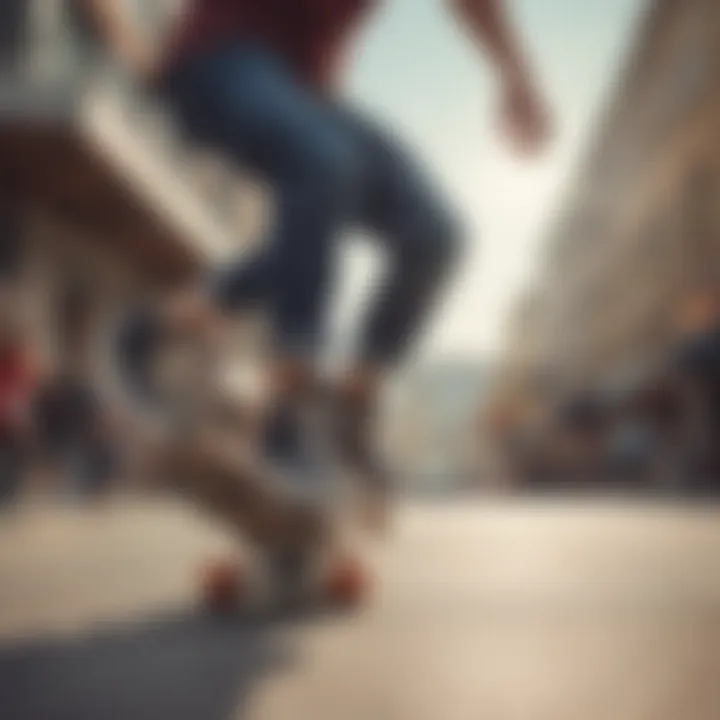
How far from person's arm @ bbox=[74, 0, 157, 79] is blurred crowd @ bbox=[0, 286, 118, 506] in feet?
0.90

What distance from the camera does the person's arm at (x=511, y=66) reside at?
0.86 metres

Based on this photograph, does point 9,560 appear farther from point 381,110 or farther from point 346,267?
point 381,110

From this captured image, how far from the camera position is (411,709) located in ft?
1.91

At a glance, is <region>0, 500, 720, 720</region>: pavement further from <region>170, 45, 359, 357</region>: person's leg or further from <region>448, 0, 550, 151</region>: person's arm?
<region>448, 0, 550, 151</region>: person's arm

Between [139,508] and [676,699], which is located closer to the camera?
[676,699]

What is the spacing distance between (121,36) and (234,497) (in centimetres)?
43

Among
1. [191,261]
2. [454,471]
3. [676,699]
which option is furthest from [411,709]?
[191,261]

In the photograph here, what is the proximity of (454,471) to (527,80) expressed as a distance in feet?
1.19

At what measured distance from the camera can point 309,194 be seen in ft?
2.59

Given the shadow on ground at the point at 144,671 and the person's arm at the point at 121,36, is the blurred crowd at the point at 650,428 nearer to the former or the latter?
the shadow on ground at the point at 144,671

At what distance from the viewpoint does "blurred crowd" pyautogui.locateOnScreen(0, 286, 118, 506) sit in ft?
2.91

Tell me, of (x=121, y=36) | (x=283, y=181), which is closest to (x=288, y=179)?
(x=283, y=181)

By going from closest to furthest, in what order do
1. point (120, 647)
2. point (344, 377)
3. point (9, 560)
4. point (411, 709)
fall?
1. point (411, 709)
2. point (120, 647)
3. point (344, 377)
4. point (9, 560)

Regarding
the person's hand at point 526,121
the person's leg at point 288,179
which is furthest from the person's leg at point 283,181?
the person's hand at point 526,121
